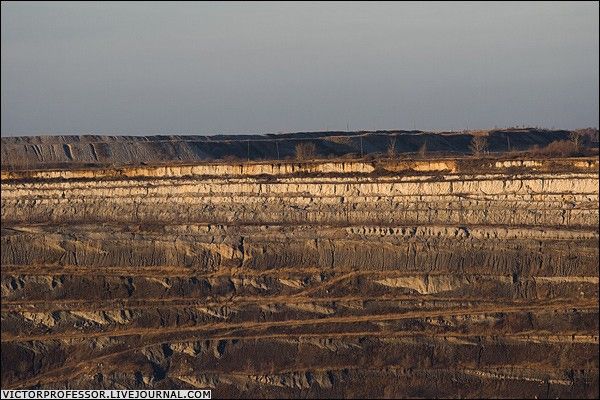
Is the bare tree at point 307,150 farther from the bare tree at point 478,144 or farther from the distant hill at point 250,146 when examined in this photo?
the bare tree at point 478,144

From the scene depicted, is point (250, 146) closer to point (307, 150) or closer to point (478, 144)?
point (307, 150)

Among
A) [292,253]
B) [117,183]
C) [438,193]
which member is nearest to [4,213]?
[117,183]

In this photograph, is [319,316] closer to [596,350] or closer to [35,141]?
[596,350]

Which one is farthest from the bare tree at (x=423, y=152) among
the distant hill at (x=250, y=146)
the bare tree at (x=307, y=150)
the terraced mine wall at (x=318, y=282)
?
the terraced mine wall at (x=318, y=282)

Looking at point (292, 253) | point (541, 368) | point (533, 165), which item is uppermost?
point (533, 165)

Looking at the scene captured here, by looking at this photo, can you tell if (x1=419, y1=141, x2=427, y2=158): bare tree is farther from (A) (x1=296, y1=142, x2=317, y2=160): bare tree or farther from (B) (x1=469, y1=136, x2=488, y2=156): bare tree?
(A) (x1=296, y1=142, x2=317, y2=160): bare tree

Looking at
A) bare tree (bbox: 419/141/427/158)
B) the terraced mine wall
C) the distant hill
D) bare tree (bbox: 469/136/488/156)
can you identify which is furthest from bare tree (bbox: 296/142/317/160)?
the terraced mine wall

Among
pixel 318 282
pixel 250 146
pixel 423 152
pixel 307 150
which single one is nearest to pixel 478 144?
pixel 423 152
